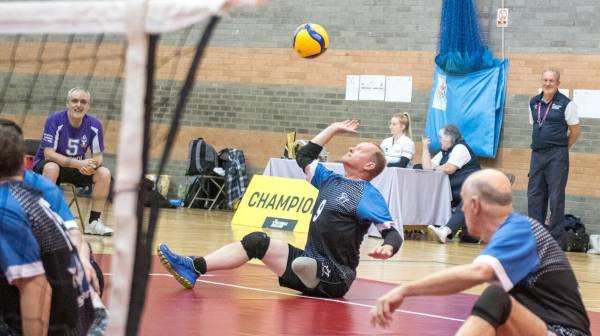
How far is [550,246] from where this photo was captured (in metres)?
4.26

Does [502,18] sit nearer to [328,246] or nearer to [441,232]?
[441,232]

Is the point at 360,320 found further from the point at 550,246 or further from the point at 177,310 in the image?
the point at 550,246

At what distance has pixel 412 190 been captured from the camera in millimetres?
14344

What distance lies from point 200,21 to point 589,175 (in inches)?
496

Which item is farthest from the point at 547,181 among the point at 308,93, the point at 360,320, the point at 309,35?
the point at 360,320

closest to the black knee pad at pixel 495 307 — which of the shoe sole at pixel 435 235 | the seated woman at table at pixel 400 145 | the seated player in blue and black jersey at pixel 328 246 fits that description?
the seated player in blue and black jersey at pixel 328 246

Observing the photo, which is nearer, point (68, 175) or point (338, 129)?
point (338, 129)

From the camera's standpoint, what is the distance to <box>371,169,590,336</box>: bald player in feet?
13.1

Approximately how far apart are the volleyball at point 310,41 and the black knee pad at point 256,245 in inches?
118

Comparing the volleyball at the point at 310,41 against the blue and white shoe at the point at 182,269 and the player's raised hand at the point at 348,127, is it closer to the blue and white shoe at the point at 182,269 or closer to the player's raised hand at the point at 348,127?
the player's raised hand at the point at 348,127

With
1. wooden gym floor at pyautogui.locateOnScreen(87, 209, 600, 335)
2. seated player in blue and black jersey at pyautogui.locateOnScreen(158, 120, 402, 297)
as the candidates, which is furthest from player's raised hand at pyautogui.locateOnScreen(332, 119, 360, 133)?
wooden gym floor at pyautogui.locateOnScreen(87, 209, 600, 335)

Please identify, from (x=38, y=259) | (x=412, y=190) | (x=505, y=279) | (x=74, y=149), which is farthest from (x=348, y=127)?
(x=412, y=190)

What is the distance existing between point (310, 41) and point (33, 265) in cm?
626

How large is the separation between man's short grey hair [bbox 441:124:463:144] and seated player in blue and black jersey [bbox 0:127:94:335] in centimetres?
1128
